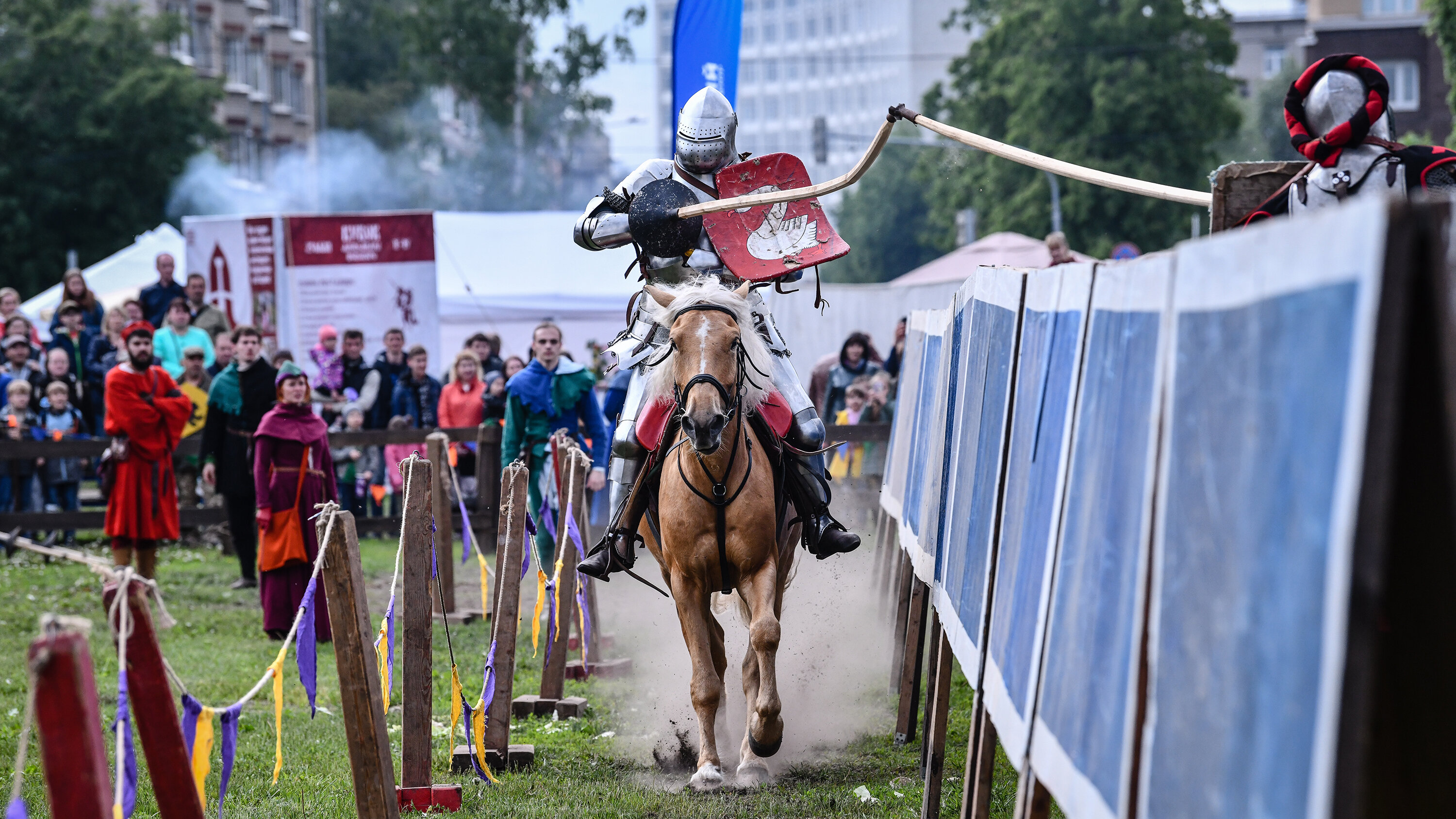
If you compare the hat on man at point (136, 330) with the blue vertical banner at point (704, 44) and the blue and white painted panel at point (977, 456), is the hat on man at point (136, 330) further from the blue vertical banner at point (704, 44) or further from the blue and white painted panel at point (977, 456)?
the blue and white painted panel at point (977, 456)

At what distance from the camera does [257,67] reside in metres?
Result: 59.5

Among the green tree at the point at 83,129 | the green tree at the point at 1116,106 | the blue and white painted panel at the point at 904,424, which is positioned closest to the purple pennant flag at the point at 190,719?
the blue and white painted panel at the point at 904,424

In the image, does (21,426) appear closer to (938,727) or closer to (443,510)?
(443,510)

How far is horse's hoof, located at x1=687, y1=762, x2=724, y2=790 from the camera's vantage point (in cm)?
604

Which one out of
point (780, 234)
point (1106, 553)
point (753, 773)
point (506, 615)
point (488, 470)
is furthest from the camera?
point (488, 470)

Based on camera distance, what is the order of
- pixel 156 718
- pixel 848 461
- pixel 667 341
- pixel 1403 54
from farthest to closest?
pixel 1403 54 < pixel 848 461 < pixel 667 341 < pixel 156 718

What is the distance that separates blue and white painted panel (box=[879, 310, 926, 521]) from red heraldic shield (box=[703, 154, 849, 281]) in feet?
5.22

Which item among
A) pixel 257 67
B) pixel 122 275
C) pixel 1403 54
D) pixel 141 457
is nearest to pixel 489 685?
pixel 141 457

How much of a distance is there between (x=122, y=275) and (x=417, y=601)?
2147cm

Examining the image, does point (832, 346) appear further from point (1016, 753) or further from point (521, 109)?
point (521, 109)

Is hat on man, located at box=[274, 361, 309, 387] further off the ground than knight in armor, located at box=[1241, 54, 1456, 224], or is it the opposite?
knight in armor, located at box=[1241, 54, 1456, 224]

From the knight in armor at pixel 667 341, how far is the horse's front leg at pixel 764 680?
522 mm

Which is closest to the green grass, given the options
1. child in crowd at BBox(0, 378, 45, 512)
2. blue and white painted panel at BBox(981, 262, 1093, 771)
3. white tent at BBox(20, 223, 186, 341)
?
blue and white painted panel at BBox(981, 262, 1093, 771)

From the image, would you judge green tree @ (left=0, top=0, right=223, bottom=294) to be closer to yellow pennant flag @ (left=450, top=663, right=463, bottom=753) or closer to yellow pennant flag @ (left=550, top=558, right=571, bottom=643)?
yellow pennant flag @ (left=550, top=558, right=571, bottom=643)
